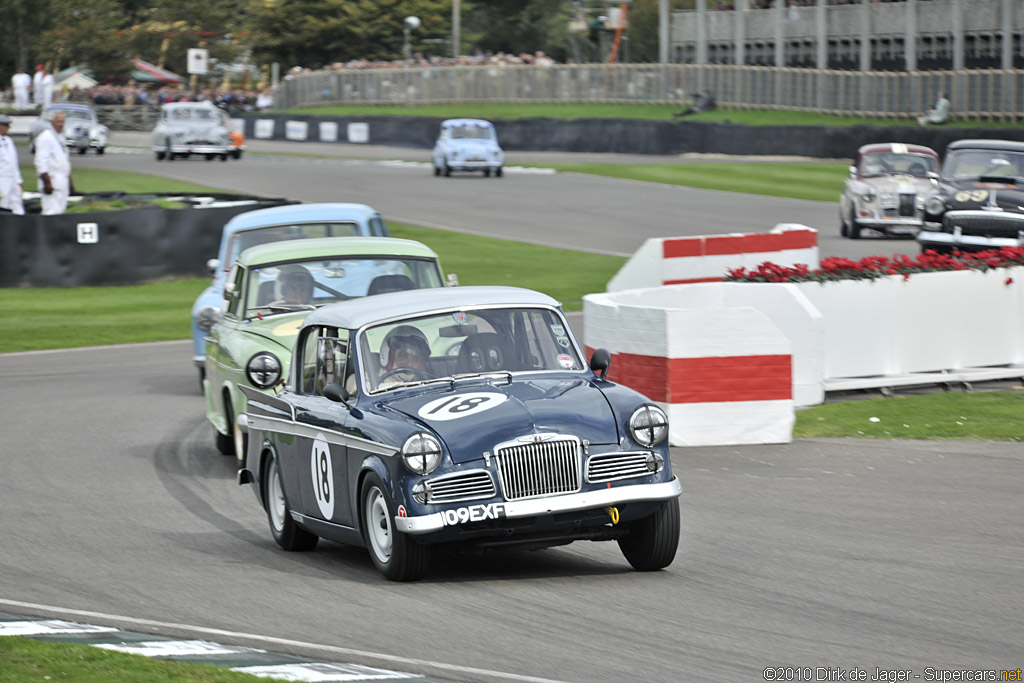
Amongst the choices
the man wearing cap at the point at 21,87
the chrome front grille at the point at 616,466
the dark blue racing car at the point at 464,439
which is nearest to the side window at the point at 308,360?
the dark blue racing car at the point at 464,439

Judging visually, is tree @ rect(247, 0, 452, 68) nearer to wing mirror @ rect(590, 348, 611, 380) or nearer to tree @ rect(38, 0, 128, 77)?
tree @ rect(38, 0, 128, 77)

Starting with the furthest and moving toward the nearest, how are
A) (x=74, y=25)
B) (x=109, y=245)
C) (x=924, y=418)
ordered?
1. (x=74, y=25)
2. (x=109, y=245)
3. (x=924, y=418)

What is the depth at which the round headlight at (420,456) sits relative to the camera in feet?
23.5

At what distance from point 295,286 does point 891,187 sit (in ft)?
58.6

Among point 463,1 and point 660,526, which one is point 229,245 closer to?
point 660,526

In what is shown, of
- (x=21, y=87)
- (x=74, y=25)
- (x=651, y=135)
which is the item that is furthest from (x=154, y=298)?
(x=21, y=87)

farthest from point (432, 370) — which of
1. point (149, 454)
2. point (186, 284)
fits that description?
point (186, 284)

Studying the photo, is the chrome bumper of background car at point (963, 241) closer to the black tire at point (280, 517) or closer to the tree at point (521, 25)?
the black tire at point (280, 517)

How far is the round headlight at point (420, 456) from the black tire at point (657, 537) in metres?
1.10

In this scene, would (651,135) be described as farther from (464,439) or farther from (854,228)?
(464,439)

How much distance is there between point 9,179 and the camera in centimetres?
2338

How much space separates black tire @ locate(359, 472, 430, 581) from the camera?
7.30 metres

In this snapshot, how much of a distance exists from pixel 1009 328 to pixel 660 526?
8557 mm

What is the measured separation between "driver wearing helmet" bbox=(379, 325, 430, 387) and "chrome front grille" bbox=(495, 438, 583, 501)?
3.14ft
